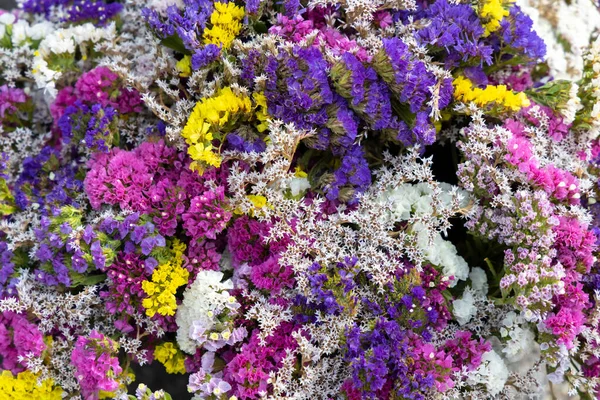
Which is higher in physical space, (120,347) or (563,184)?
(563,184)

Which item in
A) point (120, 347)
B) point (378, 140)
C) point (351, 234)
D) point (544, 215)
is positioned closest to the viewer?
point (544, 215)

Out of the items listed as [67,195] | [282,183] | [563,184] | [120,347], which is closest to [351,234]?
[282,183]

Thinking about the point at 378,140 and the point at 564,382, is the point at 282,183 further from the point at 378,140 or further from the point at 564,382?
the point at 564,382

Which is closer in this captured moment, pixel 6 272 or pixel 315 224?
pixel 315 224

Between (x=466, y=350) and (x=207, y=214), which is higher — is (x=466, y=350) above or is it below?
below

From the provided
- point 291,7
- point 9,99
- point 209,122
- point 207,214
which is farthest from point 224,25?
point 9,99

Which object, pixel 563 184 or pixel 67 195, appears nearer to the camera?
pixel 563 184

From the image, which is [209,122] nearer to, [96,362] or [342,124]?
[342,124]
